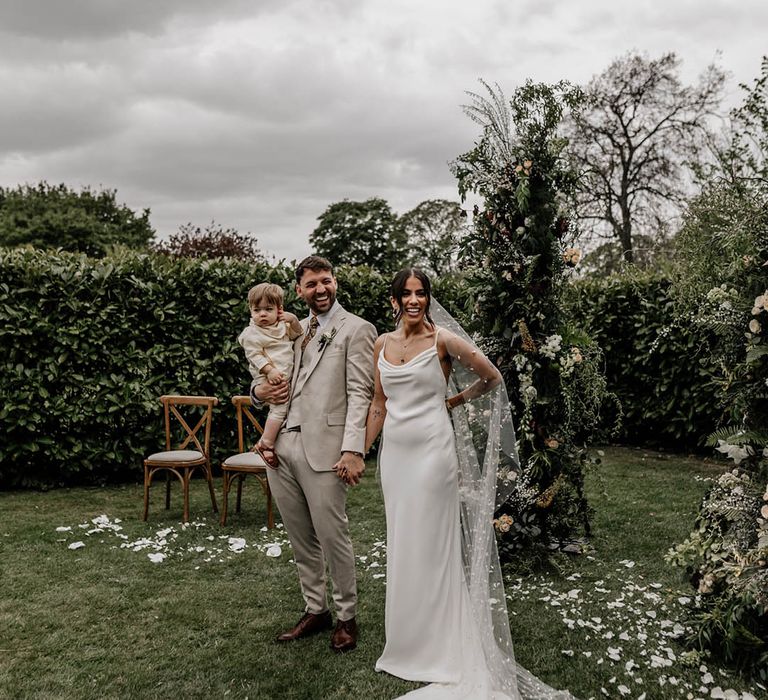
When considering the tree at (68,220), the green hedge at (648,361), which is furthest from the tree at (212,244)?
the green hedge at (648,361)

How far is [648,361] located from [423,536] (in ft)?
24.5

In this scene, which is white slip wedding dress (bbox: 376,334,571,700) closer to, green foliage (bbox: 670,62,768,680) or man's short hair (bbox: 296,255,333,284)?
man's short hair (bbox: 296,255,333,284)

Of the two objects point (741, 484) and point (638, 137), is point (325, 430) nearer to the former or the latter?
point (741, 484)

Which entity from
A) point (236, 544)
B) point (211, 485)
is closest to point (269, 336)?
point (236, 544)

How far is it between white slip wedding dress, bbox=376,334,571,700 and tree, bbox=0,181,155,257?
32.6m

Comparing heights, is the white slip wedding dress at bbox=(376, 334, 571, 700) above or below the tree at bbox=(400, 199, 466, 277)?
below

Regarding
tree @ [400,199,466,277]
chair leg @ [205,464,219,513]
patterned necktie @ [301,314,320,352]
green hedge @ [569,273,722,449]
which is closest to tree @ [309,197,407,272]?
tree @ [400,199,466,277]

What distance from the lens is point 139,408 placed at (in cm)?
783

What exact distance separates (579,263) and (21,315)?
235 inches

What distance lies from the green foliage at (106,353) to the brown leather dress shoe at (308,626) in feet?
15.0

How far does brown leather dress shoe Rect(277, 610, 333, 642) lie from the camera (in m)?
3.88

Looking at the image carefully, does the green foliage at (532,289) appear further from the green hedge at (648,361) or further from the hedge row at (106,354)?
the green hedge at (648,361)

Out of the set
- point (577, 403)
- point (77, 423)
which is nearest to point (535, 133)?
point (577, 403)

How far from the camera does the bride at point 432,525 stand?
342 cm
